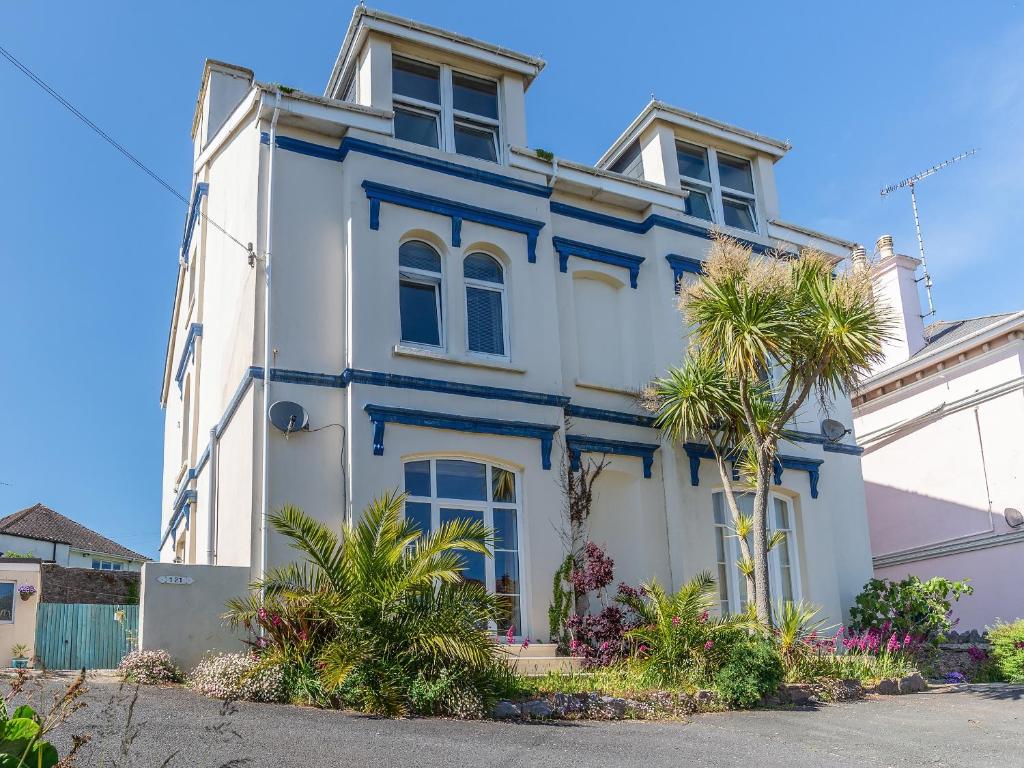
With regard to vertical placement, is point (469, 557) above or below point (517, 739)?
above

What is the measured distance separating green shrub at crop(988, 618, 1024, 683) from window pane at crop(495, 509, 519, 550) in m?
7.42

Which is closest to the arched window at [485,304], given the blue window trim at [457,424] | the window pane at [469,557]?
the blue window trim at [457,424]

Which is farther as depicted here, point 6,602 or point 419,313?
point 6,602

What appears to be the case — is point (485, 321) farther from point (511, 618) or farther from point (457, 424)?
point (511, 618)

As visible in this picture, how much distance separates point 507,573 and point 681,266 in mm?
6355

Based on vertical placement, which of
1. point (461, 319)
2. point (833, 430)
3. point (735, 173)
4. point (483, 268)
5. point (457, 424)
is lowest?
point (457, 424)

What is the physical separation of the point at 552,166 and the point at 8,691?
10717mm

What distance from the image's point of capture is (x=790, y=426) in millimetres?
18359

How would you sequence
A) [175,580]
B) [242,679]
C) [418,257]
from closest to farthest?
[242,679]
[175,580]
[418,257]

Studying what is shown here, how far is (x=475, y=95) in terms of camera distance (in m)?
17.1

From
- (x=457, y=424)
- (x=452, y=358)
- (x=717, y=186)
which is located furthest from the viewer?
(x=717, y=186)

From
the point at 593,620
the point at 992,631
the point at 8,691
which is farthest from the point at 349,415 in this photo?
the point at 992,631

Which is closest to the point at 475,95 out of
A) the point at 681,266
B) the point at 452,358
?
the point at 681,266

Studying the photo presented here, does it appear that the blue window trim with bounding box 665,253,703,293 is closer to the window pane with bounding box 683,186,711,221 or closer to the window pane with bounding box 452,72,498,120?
the window pane with bounding box 683,186,711,221
